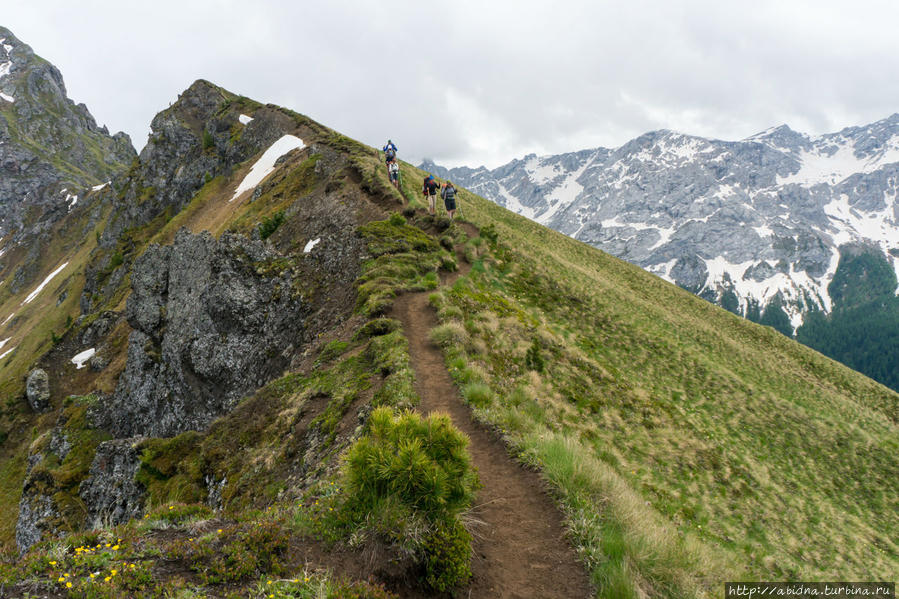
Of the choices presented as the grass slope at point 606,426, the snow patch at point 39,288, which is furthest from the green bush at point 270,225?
the snow patch at point 39,288

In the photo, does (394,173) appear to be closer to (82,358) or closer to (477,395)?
(477,395)

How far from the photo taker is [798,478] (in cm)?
1888

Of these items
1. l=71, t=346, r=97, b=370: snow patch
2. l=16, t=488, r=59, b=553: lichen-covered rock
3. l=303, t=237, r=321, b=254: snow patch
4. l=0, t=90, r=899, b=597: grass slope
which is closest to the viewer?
l=0, t=90, r=899, b=597: grass slope

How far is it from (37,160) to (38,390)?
656 feet

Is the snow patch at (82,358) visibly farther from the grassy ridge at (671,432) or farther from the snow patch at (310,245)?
the grassy ridge at (671,432)

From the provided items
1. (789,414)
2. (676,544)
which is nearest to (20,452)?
(676,544)

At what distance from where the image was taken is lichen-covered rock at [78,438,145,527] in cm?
1615

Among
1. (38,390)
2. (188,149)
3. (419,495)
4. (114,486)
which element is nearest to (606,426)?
(419,495)

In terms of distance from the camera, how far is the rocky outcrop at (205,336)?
2120 cm

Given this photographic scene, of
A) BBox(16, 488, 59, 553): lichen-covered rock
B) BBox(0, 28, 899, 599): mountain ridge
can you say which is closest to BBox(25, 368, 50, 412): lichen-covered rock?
BBox(0, 28, 899, 599): mountain ridge

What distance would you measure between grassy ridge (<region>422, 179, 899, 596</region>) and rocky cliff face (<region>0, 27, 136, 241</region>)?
175240 mm

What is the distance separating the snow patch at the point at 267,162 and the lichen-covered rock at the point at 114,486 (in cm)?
3513

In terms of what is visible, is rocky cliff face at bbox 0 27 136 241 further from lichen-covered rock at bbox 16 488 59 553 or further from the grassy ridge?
the grassy ridge

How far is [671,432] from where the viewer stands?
18156mm
